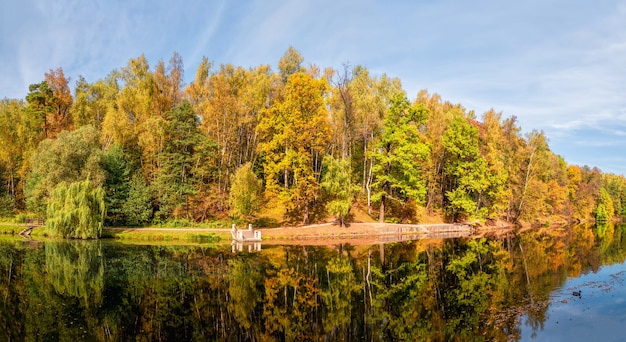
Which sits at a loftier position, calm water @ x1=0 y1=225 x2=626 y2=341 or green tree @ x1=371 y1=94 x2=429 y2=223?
green tree @ x1=371 y1=94 x2=429 y2=223

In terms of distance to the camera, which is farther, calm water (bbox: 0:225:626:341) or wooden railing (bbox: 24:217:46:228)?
wooden railing (bbox: 24:217:46:228)

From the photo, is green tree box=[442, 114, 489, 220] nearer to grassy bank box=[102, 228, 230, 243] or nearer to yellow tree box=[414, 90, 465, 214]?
yellow tree box=[414, 90, 465, 214]

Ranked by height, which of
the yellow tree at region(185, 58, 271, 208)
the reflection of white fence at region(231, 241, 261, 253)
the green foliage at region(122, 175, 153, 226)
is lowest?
the reflection of white fence at region(231, 241, 261, 253)

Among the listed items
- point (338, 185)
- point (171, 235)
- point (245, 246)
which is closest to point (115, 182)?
point (171, 235)

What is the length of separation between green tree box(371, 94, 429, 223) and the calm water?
56.7 ft

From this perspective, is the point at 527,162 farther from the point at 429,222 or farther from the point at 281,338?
the point at 281,338

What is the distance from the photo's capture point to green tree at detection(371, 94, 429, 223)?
47.8 metres

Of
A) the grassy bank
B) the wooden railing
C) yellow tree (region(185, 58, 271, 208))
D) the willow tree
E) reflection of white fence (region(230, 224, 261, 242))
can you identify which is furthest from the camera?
yellow tree (region(185, 58, 271, 208))

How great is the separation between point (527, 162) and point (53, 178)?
67108 millimetres

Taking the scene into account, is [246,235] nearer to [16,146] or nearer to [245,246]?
[245,246]

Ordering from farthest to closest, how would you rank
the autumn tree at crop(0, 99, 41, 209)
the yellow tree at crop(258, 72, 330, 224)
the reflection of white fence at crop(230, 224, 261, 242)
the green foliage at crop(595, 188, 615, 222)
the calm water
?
the green foliage at crop(595, 188, 615, 222), the autumn tree at crop(0, 99, 41, 209), the yellow tree at crop(258, 72, 330, 224), the reflection of white fence at crop(230, 224, 261, 242), the calm water

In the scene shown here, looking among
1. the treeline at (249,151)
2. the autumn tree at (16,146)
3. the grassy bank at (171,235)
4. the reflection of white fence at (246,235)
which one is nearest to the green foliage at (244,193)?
the treeline at (249,151)

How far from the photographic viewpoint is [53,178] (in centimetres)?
4234

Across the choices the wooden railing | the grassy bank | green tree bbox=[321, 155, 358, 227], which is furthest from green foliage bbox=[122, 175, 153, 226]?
green tree bbox=[321, 155, 358, 227]
